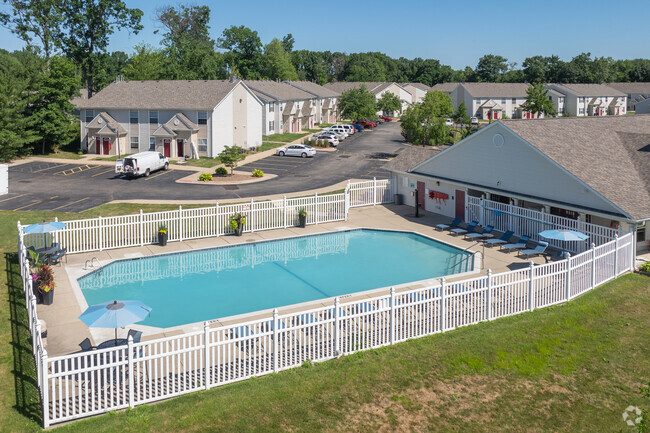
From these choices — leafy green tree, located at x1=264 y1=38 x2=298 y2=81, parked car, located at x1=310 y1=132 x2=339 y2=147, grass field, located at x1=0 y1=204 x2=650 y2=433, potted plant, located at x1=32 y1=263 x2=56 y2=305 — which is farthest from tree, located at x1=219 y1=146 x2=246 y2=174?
leafy green tree, located at x1=264 y1=38 x2=298 y2=81

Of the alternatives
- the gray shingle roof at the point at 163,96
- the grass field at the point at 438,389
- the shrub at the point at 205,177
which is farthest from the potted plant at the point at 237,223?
the gray shingle roof at the point at 163,96

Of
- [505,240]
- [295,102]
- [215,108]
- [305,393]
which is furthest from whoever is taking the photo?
[295,102]

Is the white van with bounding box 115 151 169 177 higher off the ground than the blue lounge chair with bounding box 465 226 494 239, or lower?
higher

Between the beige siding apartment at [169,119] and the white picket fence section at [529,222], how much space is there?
3462 cm

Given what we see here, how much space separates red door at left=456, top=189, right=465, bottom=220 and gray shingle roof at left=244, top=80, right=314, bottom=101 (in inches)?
1850

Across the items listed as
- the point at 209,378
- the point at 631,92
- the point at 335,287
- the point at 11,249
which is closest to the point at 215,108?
the point at 11,249

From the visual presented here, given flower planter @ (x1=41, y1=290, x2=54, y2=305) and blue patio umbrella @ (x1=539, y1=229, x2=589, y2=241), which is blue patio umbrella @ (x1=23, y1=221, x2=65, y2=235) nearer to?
flower planter @ (x1=41, y1=290, x2=54, y2=305)

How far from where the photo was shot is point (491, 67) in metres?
168

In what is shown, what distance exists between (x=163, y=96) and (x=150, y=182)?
1844 cm

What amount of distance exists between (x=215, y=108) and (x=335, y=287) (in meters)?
39.7

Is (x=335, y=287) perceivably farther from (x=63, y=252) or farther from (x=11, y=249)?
(x=11, y=249)

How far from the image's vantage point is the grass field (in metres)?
12.9

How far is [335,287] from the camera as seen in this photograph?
80.1 ft

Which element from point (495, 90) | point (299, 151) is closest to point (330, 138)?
point (299, 151)
